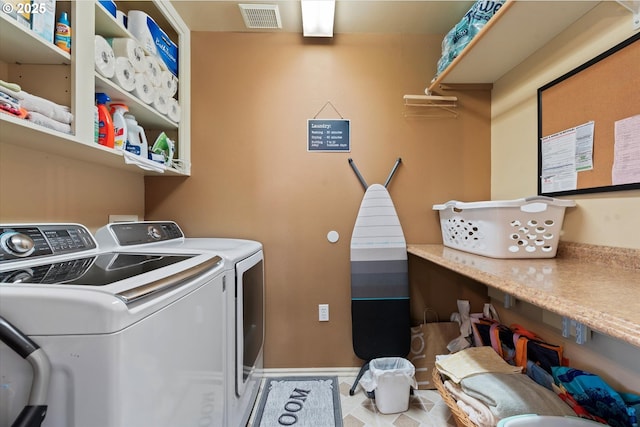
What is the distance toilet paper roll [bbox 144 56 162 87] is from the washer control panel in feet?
2.89

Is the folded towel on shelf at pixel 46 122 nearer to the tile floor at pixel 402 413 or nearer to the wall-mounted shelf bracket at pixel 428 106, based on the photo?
the tile floor at pixel 402 413

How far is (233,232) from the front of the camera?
6.50 feet

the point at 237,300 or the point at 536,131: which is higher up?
the point at 536,131

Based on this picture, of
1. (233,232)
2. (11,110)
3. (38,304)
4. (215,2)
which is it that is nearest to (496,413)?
(38,304)

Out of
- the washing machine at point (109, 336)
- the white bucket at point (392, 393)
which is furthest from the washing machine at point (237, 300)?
the white bucket at point (392, 393)

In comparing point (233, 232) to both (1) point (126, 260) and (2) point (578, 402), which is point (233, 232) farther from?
(2) point (578, 402)

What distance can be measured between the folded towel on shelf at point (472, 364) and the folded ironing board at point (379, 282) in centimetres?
40

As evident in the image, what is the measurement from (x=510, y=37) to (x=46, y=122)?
6.94 ft

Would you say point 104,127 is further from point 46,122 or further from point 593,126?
point 593,126

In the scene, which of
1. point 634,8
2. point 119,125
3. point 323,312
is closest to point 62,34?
point 119,125

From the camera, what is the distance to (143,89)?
1489 mm

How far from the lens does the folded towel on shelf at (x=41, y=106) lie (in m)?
0.89

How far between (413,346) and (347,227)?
931 mm

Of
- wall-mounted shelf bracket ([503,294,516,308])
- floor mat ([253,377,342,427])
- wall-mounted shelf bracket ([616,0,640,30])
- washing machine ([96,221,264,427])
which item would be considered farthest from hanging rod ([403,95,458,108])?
floor mat ([253,377,342,427])
